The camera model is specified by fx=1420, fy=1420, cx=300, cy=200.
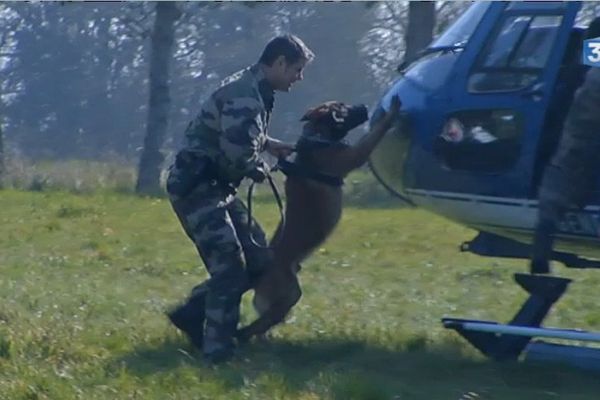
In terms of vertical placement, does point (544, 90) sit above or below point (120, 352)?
above

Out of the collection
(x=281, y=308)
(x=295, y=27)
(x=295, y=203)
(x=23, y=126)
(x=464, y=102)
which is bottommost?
(x=23, y=126)

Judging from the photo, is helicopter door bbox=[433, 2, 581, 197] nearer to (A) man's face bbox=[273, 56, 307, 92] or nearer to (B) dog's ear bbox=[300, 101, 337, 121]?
(B) dog's ear bbox=[300, 101, 337, 121]

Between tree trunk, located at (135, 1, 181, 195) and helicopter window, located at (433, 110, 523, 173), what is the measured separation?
19.0 m

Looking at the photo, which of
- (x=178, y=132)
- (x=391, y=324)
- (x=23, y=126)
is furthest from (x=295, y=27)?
(x=391, y=324)

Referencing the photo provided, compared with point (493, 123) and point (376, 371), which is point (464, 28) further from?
point (376, 371)

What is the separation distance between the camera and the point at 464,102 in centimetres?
884

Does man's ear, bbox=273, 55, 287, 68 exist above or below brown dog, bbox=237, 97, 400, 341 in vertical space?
above

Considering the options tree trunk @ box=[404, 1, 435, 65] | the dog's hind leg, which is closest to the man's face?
the dog's hind leg

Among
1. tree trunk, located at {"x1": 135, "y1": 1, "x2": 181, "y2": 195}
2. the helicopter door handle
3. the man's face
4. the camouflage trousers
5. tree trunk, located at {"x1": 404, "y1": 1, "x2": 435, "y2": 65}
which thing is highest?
the man's face

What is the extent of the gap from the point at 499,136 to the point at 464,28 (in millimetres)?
886

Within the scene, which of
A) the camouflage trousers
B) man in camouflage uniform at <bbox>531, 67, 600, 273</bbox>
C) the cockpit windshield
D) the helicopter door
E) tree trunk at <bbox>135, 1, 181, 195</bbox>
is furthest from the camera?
tree trunk at <bbox>135, 1, 181, 195</bbox>

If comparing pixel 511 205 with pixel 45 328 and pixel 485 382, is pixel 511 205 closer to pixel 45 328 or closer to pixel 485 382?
pixel 485 382

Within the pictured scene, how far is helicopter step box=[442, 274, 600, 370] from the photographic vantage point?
846 cm

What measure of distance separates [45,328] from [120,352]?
2.20 ft
